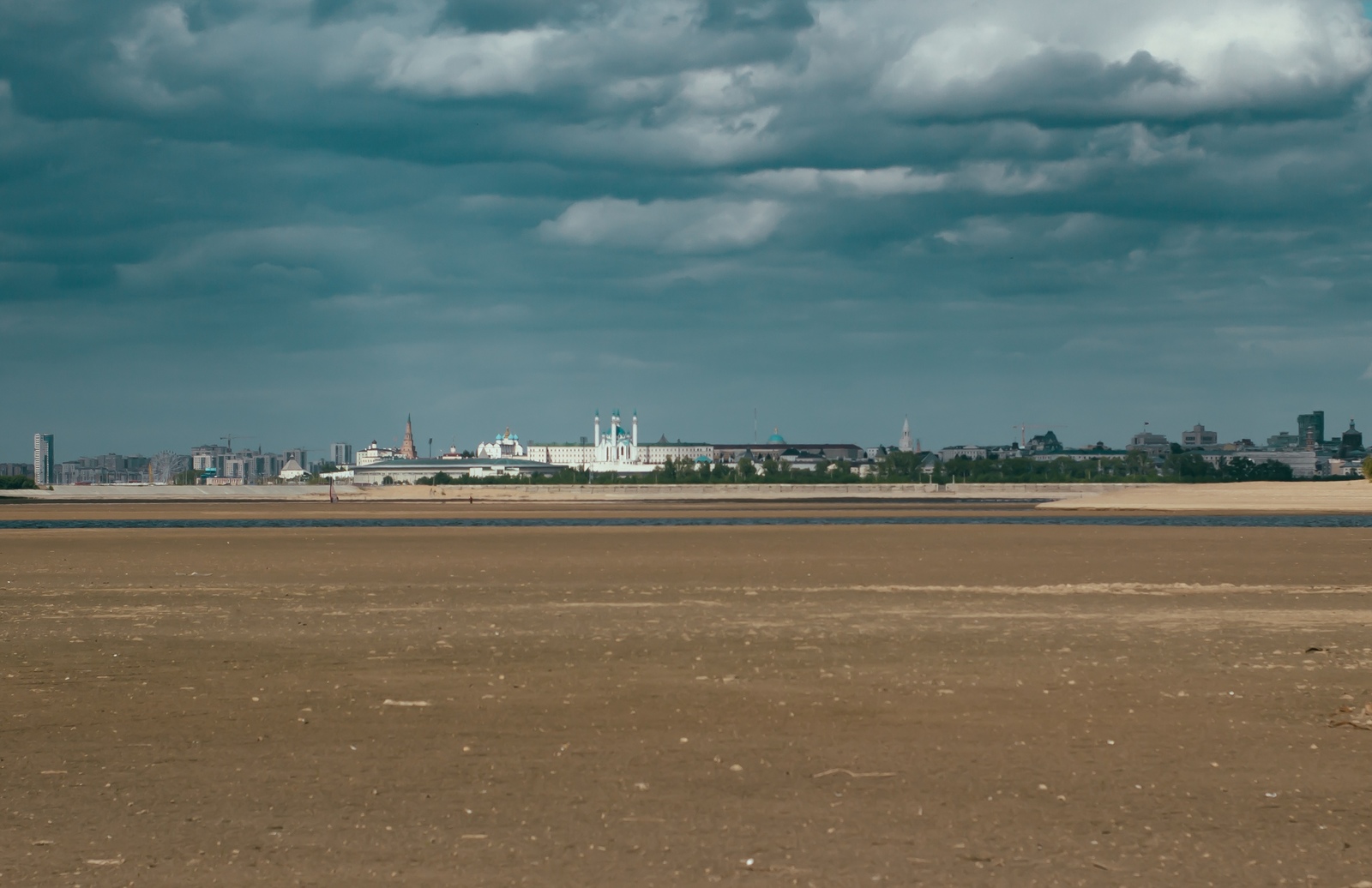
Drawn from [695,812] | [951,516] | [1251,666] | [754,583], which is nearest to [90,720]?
[695,812]

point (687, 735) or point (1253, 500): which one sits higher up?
point (1253, 500)

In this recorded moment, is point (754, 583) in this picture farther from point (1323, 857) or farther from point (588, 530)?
point (588, 530)

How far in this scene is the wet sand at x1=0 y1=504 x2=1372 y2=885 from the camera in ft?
28.0

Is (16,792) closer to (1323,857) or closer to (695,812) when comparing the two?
(695,812)

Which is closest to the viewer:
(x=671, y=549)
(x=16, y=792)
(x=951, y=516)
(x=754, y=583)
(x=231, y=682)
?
(x=16, y=792)

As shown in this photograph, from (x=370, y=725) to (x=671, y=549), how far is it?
2447 centimetres

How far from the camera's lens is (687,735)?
1191 centimetres

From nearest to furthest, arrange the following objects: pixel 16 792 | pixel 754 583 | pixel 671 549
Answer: pixel 16 792 < pixel 754 583 < pixel 671 549

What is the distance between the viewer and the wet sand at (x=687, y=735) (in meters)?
8.54

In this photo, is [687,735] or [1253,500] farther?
[1253,500]

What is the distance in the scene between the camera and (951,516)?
2518 inches

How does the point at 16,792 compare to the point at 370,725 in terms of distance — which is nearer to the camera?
the point at 16,792

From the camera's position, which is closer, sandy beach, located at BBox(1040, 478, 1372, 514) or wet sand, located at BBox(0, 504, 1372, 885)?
wet sand, located at BBox(0, 504, 1372, 885)

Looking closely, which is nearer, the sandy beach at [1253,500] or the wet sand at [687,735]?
the wet sand at [687,735]
